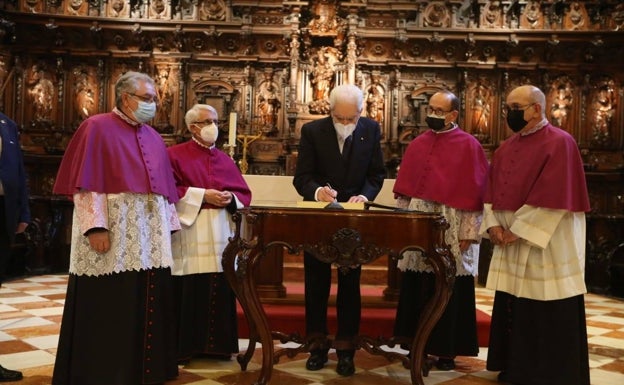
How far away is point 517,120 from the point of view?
367 centimetres

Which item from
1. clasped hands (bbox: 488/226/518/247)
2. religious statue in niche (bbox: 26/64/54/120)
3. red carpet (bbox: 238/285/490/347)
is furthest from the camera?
religious statue in niche (bbox: 26/64/54/120)

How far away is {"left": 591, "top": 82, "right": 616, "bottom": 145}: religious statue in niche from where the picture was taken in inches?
372

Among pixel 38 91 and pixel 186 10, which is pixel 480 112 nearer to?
pixel 186 10

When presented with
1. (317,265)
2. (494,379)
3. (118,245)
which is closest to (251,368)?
(317,265)

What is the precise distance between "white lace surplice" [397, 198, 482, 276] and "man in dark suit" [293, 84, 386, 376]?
1.31 ft

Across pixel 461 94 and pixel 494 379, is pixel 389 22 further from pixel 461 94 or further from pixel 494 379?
pixel 494 379

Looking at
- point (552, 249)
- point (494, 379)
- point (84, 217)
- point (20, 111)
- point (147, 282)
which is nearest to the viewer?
point (84, 217)

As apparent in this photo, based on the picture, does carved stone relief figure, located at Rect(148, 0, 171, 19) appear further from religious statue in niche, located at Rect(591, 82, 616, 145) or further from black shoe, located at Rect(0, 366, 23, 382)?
black shoe, located at Rect(0, 366, 23, 382)

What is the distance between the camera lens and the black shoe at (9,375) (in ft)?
11.3

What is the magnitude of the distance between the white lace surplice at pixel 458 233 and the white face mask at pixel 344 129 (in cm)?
65

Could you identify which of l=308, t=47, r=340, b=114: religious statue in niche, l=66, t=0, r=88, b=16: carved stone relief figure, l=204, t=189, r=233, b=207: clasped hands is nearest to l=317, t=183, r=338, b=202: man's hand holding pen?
l=204, t=189, r=233, b=207: clasped hands

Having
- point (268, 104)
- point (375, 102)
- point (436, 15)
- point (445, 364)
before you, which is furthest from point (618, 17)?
point (445, 364)

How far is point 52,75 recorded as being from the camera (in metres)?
9.51

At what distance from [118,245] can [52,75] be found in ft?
24.2
